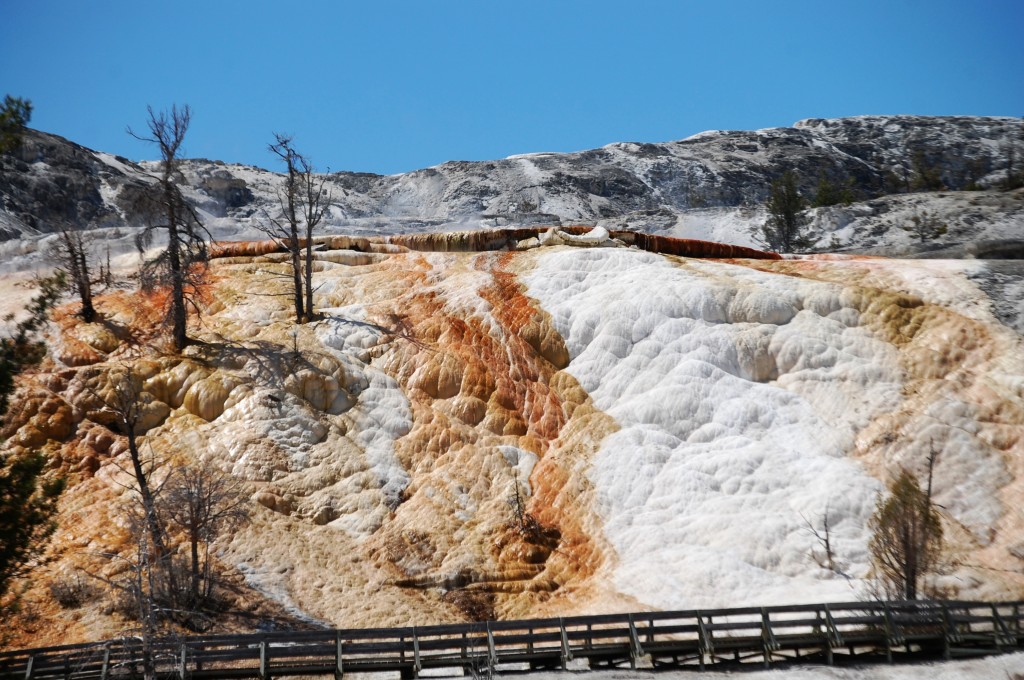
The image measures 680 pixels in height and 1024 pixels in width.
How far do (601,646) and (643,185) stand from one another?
10975 centimetres

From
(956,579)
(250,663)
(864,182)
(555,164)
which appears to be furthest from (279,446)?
(864,182)

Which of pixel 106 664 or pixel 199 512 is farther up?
pixel 199 512

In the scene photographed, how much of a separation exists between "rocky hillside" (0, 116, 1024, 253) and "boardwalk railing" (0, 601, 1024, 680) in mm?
35906

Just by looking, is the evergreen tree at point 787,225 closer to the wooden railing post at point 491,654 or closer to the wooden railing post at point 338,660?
Answer: the wooden railing post at point 491,654

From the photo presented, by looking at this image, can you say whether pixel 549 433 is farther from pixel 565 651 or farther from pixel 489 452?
pixel 565 651

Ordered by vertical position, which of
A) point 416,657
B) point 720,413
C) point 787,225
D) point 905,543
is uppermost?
point 787,225

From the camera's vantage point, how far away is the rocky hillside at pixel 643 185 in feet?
246

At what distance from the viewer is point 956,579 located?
23.0 meters

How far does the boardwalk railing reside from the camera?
18656 mm

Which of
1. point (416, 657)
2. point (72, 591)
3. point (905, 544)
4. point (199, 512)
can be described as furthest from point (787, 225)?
point (72, 591)

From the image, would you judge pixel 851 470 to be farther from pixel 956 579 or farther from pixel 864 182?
pixel 864 182

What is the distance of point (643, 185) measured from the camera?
12412 centimetres

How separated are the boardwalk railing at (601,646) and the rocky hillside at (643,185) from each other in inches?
1414

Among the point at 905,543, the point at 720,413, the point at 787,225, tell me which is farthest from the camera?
the point at 787,225
